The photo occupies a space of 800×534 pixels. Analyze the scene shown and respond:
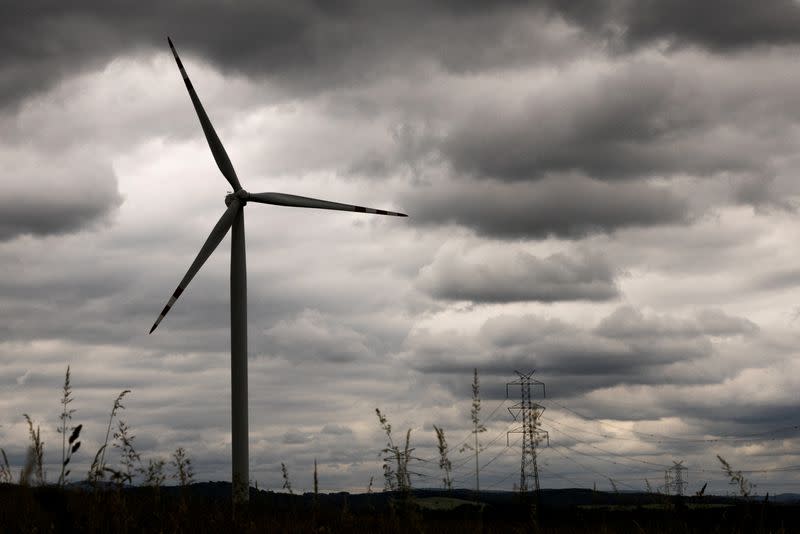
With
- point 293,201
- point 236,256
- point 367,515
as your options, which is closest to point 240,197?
point 293,201

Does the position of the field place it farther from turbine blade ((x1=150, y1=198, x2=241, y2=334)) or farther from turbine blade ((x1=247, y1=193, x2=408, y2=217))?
turbine blade ((x1=247, y1=193, x2=408, y2=217))

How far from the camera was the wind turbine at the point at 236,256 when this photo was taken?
35781 millimetres

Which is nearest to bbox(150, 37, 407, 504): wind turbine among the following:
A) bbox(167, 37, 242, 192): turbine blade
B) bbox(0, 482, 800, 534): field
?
bbox(167, 37, 242, 192): turbine blade

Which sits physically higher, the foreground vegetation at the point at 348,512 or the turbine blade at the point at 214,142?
the turbine blade at the point at 214,142

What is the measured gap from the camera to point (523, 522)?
12719 mm

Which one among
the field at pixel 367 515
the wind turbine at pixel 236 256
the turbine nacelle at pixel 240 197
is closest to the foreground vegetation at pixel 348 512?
the field at pixel 367 515

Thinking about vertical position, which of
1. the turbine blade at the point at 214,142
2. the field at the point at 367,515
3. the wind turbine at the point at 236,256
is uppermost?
the turbine blade at the point at 214,142

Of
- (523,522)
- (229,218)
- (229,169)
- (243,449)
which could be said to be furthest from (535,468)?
(229,169)

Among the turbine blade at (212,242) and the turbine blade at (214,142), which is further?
the turbine blade at (214,142)

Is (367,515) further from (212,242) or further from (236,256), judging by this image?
(212,242)

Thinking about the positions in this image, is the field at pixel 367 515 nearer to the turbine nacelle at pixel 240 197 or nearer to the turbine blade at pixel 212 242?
the turbine blade at pixel 212 242

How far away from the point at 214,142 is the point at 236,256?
763cm

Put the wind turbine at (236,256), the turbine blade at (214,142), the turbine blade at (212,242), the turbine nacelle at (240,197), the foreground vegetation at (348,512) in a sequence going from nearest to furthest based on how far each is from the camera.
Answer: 1. the foreground vegetation at (348,512)
2. the wind turbine at (236,256)
3. the turbine blade at (212,242)
4. the turbine nacelle at (240,197)
5. the turbine blade at (214,142)

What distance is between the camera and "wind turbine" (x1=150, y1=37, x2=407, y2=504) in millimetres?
35781
